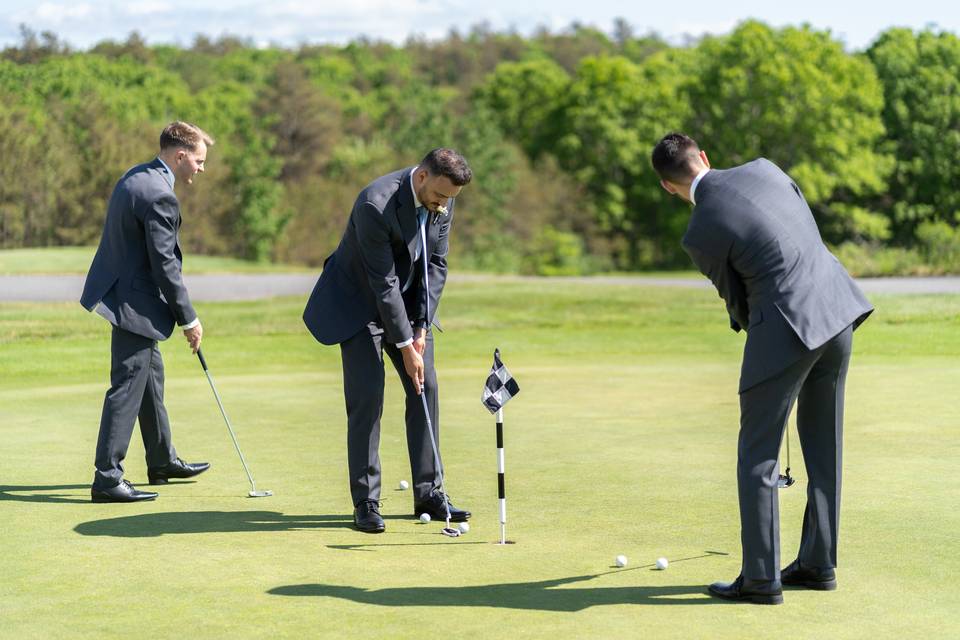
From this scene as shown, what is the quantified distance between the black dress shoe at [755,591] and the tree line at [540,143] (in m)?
36.8

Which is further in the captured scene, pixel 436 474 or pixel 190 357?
pixel 190 357

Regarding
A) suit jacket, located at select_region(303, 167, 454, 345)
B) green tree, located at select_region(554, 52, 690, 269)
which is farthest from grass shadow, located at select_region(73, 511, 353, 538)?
green tree, located at select_region(554, 52, 690, 269)

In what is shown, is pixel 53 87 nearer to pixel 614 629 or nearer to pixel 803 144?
pixel 803 144

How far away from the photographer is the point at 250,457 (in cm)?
876

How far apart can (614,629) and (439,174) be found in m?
2.56

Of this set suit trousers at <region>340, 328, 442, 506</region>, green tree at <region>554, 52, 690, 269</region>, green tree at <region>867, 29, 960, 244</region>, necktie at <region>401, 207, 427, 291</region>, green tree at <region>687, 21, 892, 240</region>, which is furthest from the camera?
green tree at <region>554, 52, 690, 269</region>

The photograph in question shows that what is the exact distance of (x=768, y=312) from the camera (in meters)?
5.23

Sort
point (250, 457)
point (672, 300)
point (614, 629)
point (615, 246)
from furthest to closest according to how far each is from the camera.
Answer: 1. point (615, 246)
2. point (672, 300)
3. point (250, 457)
4. point (614, 629)

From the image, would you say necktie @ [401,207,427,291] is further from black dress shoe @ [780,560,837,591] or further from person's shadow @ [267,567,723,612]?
black dress shoe @ [780,560,837,591]

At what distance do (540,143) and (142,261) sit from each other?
71647mm

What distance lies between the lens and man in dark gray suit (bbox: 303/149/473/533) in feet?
21.4

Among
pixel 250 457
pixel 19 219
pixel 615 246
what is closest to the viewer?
pixel 250 457

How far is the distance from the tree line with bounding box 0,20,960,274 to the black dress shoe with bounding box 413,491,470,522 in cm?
3563

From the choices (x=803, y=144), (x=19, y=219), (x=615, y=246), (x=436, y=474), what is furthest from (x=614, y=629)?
(x=615, y=246)
